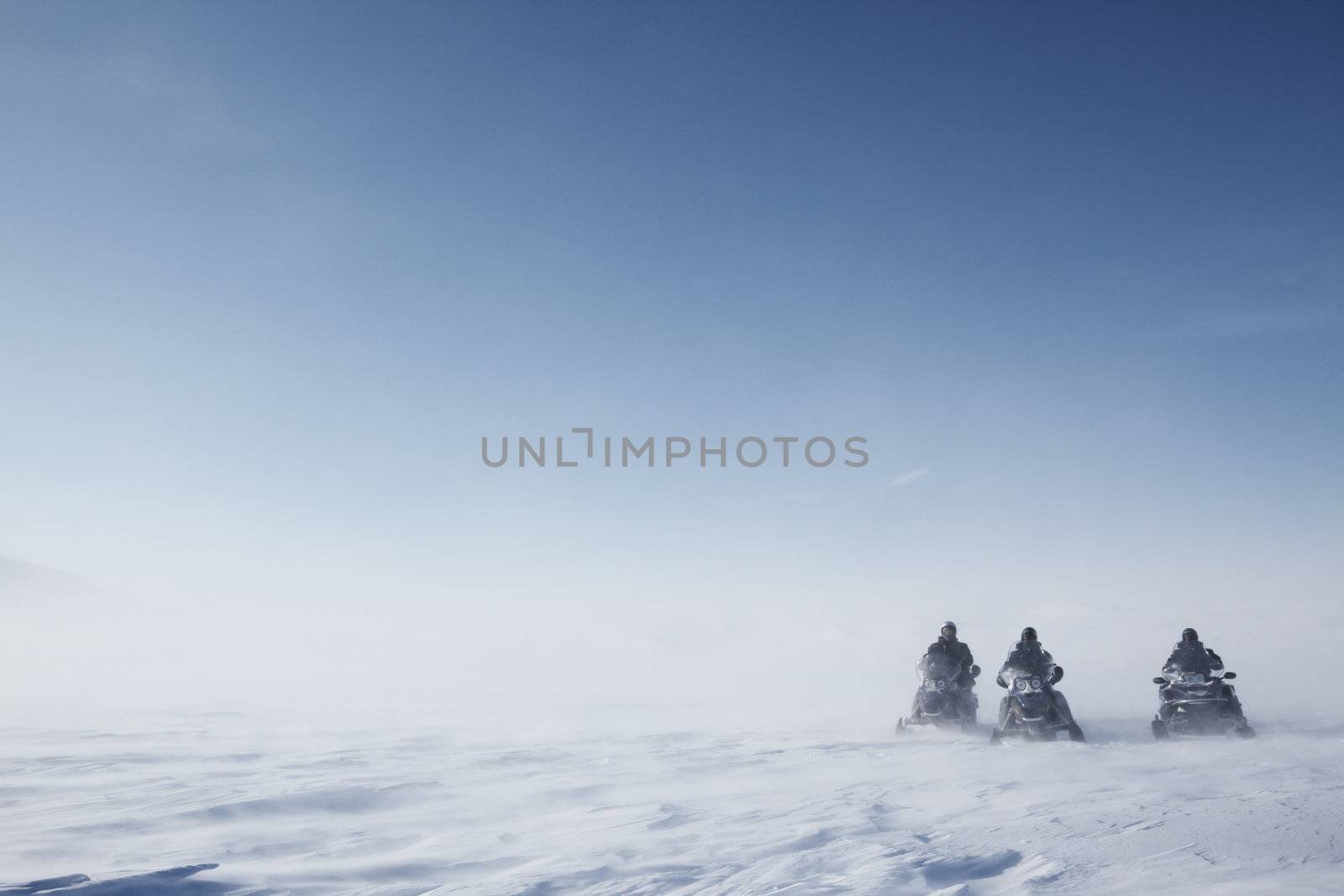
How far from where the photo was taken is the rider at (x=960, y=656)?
11523 mm

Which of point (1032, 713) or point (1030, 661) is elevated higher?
point (1030, 661)

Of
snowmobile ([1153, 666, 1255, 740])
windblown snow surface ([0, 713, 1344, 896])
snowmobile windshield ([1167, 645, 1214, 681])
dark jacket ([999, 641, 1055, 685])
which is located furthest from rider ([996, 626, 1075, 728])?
snowmobile windshield ([1167, 645, 1214, 681])

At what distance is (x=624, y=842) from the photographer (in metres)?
5.23

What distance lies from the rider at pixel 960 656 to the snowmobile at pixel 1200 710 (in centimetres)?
241

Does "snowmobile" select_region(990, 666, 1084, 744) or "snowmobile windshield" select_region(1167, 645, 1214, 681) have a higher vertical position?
"snowmobile windshield" select_region(1167, 645, 1214, 681)

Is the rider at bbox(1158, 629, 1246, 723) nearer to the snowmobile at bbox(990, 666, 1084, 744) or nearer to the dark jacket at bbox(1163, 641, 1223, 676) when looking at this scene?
the dark jacket at bbox(1163, 641, 1223, 676)

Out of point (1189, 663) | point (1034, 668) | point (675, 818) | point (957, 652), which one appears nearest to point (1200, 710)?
point (1189, 663)

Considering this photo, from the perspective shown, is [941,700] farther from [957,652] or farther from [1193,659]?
[1193,659]

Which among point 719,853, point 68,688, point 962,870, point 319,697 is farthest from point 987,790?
point 68,688

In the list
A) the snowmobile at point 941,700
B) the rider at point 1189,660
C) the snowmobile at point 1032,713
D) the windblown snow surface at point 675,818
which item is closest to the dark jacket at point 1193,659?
the rider at point 1189,660

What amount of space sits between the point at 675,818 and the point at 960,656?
7.30 meters

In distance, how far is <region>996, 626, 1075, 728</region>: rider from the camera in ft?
32.8

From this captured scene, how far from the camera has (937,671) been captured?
11.3 m

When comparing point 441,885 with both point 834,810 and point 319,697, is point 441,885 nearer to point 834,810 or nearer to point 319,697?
point 834,810
